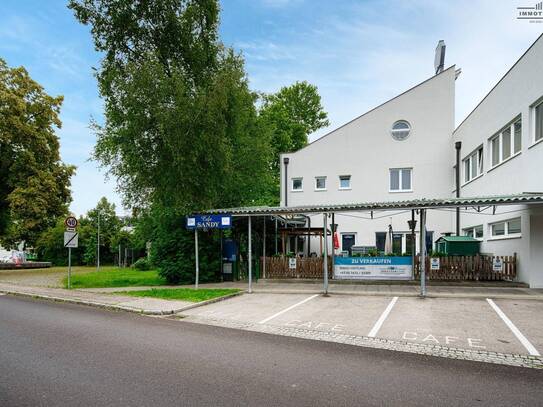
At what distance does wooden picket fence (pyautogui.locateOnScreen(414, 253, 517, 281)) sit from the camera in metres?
15.3

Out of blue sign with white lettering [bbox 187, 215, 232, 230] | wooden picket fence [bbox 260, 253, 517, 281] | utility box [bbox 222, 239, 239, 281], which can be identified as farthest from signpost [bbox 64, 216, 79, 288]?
wooden picket fence [bbox 260, 253, 517, 281]

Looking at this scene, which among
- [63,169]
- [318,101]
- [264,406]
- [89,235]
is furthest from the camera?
[318,101]

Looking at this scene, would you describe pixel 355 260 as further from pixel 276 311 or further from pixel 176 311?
pixel 176 311

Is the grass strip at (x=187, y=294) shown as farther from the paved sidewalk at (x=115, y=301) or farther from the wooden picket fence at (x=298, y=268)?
the wooden picket fence at (x=298, y=268)

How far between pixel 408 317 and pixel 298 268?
8.16 m

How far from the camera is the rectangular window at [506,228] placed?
15.6 meters

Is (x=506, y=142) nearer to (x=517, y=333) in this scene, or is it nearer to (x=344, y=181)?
(x=517, y=333)

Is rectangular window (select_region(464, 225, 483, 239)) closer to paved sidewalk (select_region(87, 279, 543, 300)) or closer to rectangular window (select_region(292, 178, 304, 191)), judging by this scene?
paved sidewalk (select_region(87, 279, 543, 300))

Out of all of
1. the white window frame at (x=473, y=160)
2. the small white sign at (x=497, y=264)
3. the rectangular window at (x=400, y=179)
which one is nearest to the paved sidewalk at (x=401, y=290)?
the small white sign at (x=497, y=264)

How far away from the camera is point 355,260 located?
15766mm

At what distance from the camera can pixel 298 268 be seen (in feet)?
59.3

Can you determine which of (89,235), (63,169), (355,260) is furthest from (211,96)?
(89,235)

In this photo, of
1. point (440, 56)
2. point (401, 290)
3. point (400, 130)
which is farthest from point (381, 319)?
point (440, 56)

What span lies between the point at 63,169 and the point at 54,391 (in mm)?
30388
